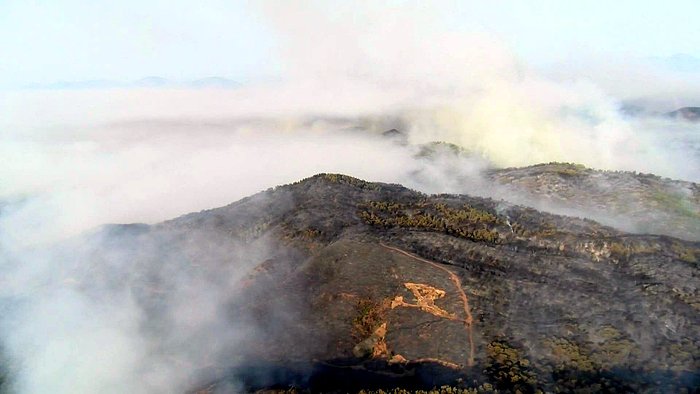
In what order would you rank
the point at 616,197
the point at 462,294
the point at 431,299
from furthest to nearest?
the point at 616,197
the point at 462,294
the point at 431,299

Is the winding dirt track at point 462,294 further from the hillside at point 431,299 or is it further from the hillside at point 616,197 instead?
the hillside at point 616,197

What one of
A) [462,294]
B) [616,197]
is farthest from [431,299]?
[616,197]

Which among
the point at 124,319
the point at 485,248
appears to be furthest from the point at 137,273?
the point at 485,248

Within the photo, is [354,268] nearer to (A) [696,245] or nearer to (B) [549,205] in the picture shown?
(A) [696,245]

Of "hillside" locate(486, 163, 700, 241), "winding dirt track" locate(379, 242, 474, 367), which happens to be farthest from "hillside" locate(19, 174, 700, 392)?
"hillside" locate(486, 163, 700, 241)

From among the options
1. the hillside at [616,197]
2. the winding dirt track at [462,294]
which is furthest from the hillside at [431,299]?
the hillside at [616,197]

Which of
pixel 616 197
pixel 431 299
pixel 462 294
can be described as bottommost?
pixel 431 299

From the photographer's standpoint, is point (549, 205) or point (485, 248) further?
point (549, 205)

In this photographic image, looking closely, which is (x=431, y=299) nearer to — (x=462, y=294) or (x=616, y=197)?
(x=462, y=294)
